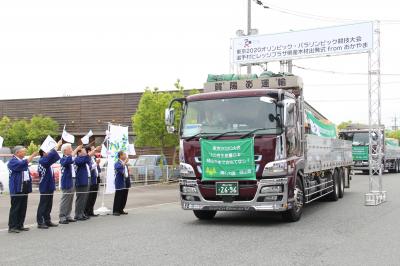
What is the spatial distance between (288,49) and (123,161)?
34.0ft

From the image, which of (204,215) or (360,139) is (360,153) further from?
(204,215)

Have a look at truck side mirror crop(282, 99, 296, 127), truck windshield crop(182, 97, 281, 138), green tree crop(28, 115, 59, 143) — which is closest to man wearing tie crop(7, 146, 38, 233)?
truck windshield crop(182, 97, 281, 138)

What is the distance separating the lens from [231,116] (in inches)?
419

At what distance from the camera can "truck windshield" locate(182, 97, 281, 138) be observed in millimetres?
10367

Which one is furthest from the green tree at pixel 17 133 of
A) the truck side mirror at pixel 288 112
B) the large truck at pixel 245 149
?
the truck side mirror at pixel 288 112

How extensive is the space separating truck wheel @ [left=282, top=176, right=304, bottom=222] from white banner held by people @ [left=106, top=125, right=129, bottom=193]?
506cm

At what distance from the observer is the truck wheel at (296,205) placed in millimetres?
10825

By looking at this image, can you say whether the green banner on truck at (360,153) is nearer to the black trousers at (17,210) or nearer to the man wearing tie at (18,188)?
the man wearing tie at (18,188)

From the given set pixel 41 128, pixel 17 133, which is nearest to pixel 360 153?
pixel 41 128

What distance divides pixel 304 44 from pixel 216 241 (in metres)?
13.4

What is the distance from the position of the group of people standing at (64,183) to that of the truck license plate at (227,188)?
140 inches

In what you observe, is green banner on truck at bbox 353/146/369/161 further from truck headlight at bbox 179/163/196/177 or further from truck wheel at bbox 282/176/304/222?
truck headlight at bbox 179/163/196/177

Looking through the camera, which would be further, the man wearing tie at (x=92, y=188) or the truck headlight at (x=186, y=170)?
the man wearing tie at (x=92, y=188)

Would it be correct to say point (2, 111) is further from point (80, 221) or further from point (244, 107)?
point (244, 107)
